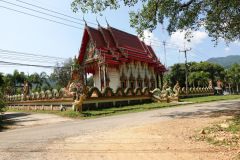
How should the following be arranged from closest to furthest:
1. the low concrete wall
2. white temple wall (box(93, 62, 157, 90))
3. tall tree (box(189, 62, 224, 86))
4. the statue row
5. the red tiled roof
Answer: the low concrete wall, the statue row, the red tiled roof, white temple wall (box(93, 62, 157, 90)), tall tree (box(189, 62, 224, 86))

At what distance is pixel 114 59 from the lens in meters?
23.2

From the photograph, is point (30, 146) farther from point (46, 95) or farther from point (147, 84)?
point (147, 84)

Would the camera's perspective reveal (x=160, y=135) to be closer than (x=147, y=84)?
Yes

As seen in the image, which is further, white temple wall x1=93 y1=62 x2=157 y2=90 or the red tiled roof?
white temple wall x1=93 y1=62 x2=157 y2=90

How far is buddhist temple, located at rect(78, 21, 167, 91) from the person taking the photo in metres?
23.0

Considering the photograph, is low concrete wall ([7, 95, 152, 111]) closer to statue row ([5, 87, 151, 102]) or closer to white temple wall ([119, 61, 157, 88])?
statue row ([5, 87, 151, 102])

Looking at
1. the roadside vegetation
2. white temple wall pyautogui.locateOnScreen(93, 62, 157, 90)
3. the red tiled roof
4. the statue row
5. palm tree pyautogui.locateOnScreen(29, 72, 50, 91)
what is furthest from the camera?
palm tree pyautogui.locateOnScreen(29, 72, 50, 91)

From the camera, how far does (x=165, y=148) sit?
4109 millimetres

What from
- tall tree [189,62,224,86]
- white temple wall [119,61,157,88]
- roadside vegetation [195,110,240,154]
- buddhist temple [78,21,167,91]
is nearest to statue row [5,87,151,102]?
buddhist temple [78,21,167,91]

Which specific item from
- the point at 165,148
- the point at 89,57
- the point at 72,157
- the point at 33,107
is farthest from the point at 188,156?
the point at 89,57

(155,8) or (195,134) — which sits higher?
(155,8)

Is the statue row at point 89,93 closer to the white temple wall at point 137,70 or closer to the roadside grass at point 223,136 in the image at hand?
the white temple wall at point 137,70

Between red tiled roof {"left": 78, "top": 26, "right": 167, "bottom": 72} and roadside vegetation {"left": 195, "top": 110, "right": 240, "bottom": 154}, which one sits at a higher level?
red tiled roof {"left": 78, "top": 26, "right": 167, "bottom": 72}

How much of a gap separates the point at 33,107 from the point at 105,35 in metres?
13.7
